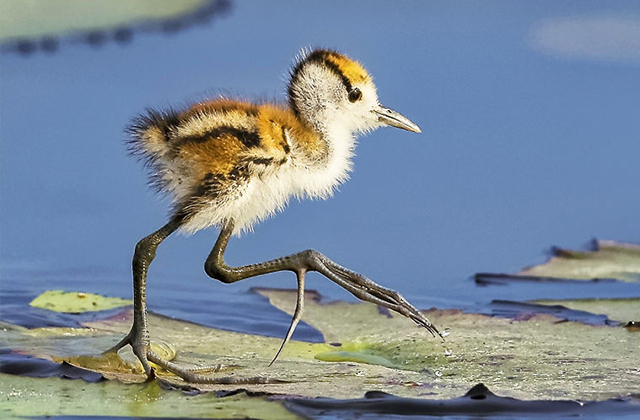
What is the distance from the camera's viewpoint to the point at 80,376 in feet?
11.3

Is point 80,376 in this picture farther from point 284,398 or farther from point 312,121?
point 312,121

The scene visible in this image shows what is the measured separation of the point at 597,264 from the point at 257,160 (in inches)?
82.3

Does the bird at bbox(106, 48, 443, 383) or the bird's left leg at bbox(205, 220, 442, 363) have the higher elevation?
the bird at bbox(106, 48, 443, 383)

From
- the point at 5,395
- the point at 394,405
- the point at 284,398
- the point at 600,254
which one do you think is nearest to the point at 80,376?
the point at 5,395

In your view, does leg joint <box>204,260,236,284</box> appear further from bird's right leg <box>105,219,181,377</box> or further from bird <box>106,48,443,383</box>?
bird's right leg <box>105,219,181,377</box>

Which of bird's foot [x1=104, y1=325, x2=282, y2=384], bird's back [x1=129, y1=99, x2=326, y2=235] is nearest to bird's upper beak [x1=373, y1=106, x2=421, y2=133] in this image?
bird's back [x1=129, y1=99, x2=326, y2=235]

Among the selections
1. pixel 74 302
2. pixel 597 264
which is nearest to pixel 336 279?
pixel 74 302

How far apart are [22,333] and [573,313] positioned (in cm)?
180

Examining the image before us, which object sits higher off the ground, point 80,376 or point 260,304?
point 260,304

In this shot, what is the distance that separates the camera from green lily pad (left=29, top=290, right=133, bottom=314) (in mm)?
4590

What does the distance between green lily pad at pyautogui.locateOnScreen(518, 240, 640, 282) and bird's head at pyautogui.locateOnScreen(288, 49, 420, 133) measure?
59.2 inches

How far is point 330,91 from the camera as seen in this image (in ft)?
12.3

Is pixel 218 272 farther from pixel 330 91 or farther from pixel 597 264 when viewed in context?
pixel 597 264

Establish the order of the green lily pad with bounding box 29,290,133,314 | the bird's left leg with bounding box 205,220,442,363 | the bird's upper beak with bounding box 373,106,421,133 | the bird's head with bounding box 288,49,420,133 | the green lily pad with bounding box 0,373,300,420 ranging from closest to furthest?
the green lily pad with bounding box 0,373,300,420 → the bird's left leg with bounding box 205,220,442,363 → the bird's head with bounding box 288,49,420,133 → the bird's upper beak with bounding box 373,106,421,133 → the green lily pad with bounding box 29,290,133,314
